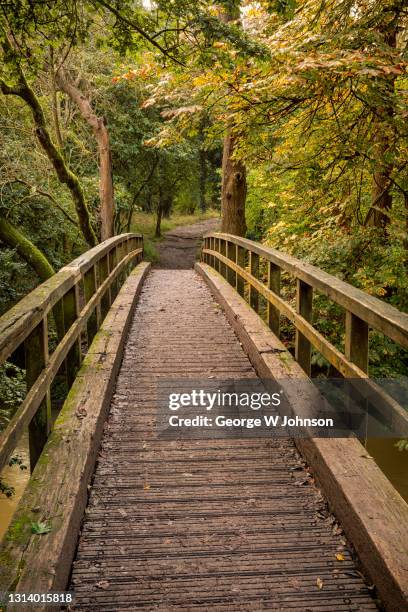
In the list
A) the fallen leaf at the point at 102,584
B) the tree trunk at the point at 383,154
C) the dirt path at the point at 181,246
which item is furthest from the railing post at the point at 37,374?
the dirt path at the point at 181,246

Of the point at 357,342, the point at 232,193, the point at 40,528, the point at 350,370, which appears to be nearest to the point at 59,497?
the point at 40,528

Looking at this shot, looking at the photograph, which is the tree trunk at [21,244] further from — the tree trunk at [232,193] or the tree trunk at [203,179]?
the tree trunk at [203,179]

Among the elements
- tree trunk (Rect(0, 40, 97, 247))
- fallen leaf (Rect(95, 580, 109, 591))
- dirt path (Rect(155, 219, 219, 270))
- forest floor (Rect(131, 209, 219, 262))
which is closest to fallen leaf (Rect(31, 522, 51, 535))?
fallen leaf (Rect(95, 580, 109, 591))

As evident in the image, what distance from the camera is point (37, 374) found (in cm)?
369

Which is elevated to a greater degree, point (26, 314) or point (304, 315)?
point (26, 314)

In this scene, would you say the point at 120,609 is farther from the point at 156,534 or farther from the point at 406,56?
the point at 406,56

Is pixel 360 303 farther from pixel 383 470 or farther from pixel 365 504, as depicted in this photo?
pixel 383 470

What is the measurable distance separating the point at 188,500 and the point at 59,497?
0.85m

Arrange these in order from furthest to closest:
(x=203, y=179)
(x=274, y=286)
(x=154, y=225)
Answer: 1. (x=203, y=179)
2. (x=154, y=225)
3. (x=274, y=286)

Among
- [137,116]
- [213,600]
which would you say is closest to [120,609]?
[213,600]

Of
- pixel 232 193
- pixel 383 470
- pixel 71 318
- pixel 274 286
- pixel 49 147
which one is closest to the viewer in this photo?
pixel 71 318

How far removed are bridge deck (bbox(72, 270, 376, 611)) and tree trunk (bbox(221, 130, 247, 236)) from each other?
8972mm

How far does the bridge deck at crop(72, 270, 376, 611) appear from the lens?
8.98 feet

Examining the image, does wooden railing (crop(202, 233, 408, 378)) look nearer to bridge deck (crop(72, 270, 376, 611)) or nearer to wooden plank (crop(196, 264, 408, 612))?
wooden plank (crop(196, 264, 408, 612))
